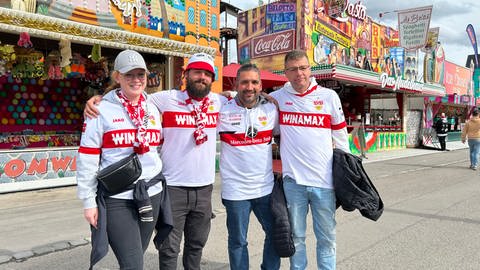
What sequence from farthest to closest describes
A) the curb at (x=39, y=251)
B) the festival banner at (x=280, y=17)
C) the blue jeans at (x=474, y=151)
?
the festival banner at (x=280, y=17), the blue jeans at (x=474, y=151), the curb at (x=39, y=251)

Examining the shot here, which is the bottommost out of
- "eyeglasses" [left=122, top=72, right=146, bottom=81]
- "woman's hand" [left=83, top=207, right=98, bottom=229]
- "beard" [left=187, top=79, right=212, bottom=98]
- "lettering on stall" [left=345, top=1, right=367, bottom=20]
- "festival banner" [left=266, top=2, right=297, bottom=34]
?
"woman's hand" [left=83, top=207, right=98, bottom=229]

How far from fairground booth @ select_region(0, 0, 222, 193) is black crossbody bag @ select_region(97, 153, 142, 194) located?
6024 mm

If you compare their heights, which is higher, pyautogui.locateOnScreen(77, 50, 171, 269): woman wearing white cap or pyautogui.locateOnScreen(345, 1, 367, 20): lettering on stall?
pyautogui.locateOnScreen(345, 1, 367, 20): lettering on stall

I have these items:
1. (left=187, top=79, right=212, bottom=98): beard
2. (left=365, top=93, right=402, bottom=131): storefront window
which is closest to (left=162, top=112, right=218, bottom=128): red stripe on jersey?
(left=187, top=79, right=212, bottom=98): beard

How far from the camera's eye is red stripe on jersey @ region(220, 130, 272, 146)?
292 centimetres

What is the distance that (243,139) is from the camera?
2.91 meters

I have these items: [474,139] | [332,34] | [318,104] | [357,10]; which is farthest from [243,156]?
[357,10]

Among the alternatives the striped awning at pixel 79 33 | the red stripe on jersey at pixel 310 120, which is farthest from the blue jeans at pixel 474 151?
the red stripe on jersey at pixel 310 120

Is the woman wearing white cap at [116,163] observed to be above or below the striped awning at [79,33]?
below

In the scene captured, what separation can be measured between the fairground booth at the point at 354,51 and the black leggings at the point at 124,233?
1259 centimetres

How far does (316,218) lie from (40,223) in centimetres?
424

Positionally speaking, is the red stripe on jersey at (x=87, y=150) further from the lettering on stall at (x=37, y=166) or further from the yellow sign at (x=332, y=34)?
the yellow sign at (x=332, y=34)

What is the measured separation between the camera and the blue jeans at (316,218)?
A: 2.94 meters

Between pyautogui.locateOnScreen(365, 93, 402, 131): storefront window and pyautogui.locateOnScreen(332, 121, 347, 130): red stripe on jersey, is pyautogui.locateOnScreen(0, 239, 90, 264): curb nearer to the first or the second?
pyautogui.locateOnScreen(332, 121, 347, 130): red stripe on jersey
